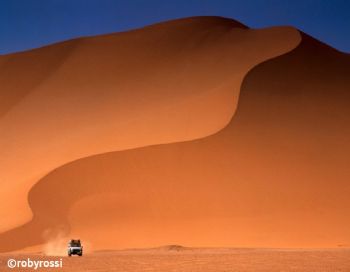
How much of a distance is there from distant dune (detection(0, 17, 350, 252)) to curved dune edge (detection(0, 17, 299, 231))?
0.17 meters

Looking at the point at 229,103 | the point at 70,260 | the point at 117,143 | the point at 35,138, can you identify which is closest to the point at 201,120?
the point at 229,103

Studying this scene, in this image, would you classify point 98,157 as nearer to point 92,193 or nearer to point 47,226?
point 92,193

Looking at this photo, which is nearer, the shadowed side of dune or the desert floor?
the desert floor

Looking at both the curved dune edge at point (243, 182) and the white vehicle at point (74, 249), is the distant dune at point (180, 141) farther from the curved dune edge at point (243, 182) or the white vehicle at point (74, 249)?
the white vehicle at point (74, 249)

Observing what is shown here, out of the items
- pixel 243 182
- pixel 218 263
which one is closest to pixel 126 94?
pixel 243 182

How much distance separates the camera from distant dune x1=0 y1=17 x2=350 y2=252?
144 ft

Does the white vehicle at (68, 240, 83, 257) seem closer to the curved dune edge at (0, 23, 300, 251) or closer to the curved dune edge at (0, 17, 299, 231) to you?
the curved dune edge at (0, 23, 300, 251)

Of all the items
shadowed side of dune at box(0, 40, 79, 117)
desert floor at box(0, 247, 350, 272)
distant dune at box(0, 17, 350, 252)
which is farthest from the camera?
shadowed side of dune at box(0, 40, 79, 117)

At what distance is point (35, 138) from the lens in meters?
61.1

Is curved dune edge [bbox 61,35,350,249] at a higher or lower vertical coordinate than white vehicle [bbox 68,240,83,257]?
higher

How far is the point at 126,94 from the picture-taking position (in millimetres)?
65312

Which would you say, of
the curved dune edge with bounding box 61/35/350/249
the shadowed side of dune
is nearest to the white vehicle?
the curved dune edge with bounding box 61/35/350/249

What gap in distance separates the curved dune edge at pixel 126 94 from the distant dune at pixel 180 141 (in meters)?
0.17

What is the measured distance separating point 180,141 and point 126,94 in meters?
15.3
